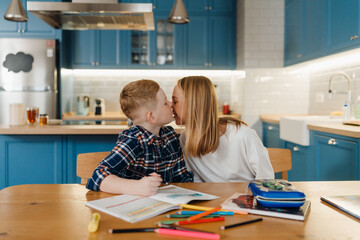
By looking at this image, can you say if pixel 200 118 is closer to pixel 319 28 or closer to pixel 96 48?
pixel 319 28

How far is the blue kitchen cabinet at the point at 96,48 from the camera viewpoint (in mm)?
4805

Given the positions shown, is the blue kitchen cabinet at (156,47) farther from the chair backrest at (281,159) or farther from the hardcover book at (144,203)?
the hardcover book at (144,203)

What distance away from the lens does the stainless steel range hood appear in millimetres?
2889

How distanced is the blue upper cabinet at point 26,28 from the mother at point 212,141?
11.7 feet

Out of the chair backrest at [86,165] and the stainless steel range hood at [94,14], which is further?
the stainless steel range hood at [94,14]

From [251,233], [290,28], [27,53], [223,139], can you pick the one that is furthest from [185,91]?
[27,53]

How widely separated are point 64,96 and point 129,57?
990 mm

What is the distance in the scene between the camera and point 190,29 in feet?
→ 15.9

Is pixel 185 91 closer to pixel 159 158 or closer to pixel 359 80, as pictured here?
pixel 159 158

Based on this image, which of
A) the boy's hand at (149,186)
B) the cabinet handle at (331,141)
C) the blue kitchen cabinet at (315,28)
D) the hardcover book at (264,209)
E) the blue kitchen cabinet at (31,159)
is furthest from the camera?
the blue kitchen cabinet at (315,28)

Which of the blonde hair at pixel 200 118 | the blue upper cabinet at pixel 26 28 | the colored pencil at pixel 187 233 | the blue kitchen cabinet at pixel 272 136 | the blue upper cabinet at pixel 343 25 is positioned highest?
the blue upper cabinet at pixel 26 28

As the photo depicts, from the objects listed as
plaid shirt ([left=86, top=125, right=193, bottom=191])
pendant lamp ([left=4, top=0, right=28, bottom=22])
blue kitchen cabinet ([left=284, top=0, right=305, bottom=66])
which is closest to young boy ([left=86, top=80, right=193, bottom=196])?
plaid shirt ([left=86, top=125, right=193, bottom=191])

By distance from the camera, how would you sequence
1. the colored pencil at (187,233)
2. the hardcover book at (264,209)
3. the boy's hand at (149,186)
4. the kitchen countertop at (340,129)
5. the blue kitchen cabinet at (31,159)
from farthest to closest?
the blue kitchen cabinet at (31,159) → the kitchen countertop at (340,129) → the boy's hand at (149,186) → the hardcover book at (264,209) → the colored pencil at (187,233)

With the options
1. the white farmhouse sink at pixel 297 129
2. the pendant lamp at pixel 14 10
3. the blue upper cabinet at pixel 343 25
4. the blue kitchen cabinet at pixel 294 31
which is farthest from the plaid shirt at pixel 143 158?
the blue kitchen cabinet at pixel 294 31
